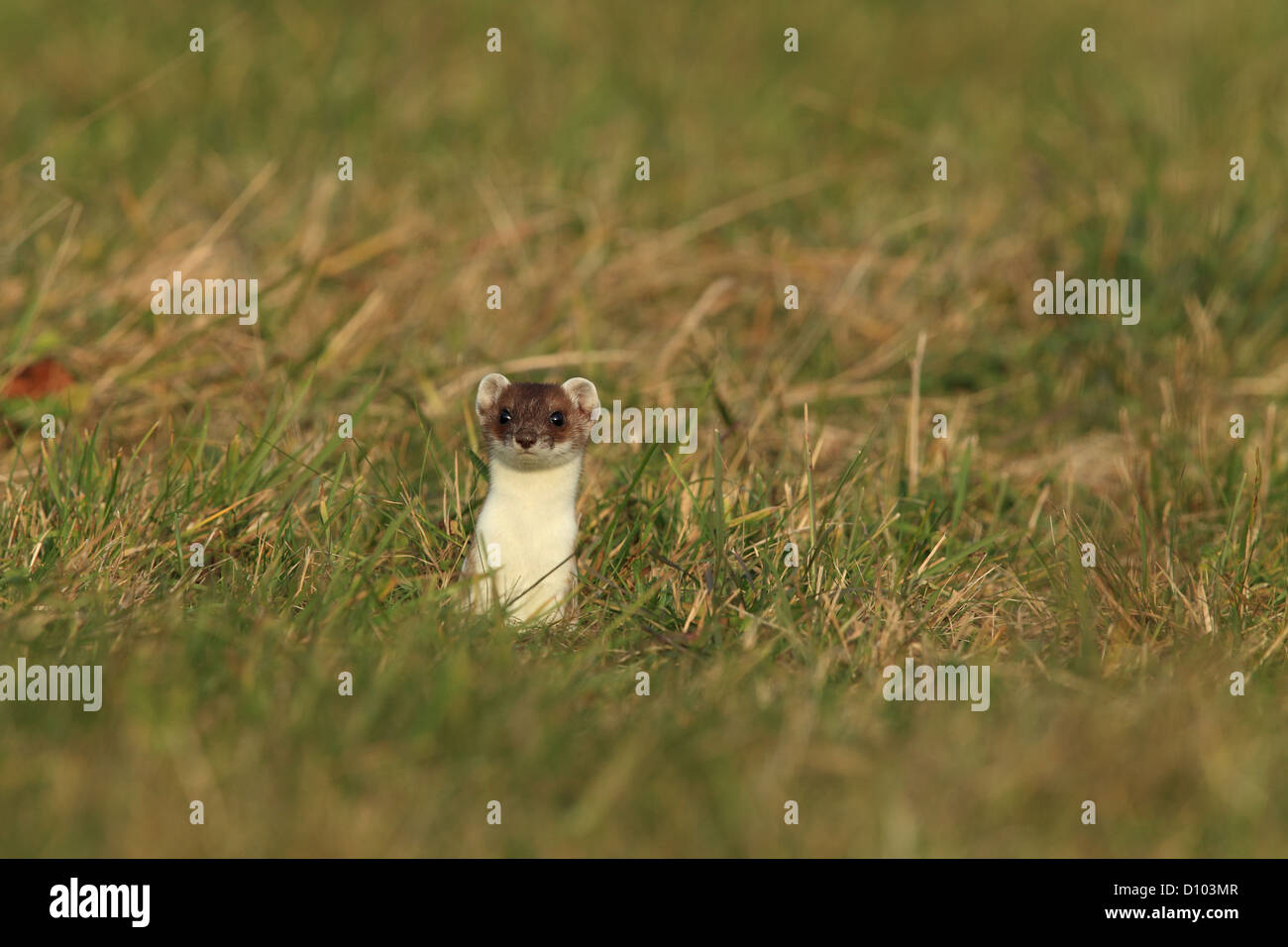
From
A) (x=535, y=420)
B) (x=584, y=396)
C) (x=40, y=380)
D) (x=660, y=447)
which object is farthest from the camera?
(x=40, y=380)

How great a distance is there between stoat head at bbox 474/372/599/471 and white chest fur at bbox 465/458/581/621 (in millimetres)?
74

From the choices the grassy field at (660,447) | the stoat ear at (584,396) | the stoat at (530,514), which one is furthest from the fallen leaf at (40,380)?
the stoat ear at (584,396)

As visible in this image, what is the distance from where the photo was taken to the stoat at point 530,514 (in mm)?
4844

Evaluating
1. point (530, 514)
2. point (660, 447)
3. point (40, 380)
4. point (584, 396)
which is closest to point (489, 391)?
point (584, 396)

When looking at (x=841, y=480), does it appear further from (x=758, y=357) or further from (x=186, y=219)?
(x=186, y=219)

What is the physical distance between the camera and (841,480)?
5199 mm

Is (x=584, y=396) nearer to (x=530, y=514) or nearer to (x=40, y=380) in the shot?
(x=530, y=514)

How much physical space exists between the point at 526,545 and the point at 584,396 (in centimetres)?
56

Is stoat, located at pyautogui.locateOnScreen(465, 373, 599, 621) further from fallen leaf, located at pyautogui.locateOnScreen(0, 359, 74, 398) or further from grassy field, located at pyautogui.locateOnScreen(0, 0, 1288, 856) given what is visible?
fallen leaf, located at pyautogui.locateOnScreen(0, 359, 74, 398)

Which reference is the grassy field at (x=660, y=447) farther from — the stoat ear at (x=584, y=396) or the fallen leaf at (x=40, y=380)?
the stoat ear at (x=584, y=396)

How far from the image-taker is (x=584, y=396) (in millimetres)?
5105

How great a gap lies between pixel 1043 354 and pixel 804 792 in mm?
4204

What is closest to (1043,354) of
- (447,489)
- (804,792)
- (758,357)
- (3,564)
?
(758,357)

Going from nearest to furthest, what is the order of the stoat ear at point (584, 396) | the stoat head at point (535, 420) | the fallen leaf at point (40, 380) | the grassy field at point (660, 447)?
the grassy field at point (660, 447) → the stoat head at point (535, 420) → the stoat ear at point (584, 396) → the fallen leaf at point (40, 380)
